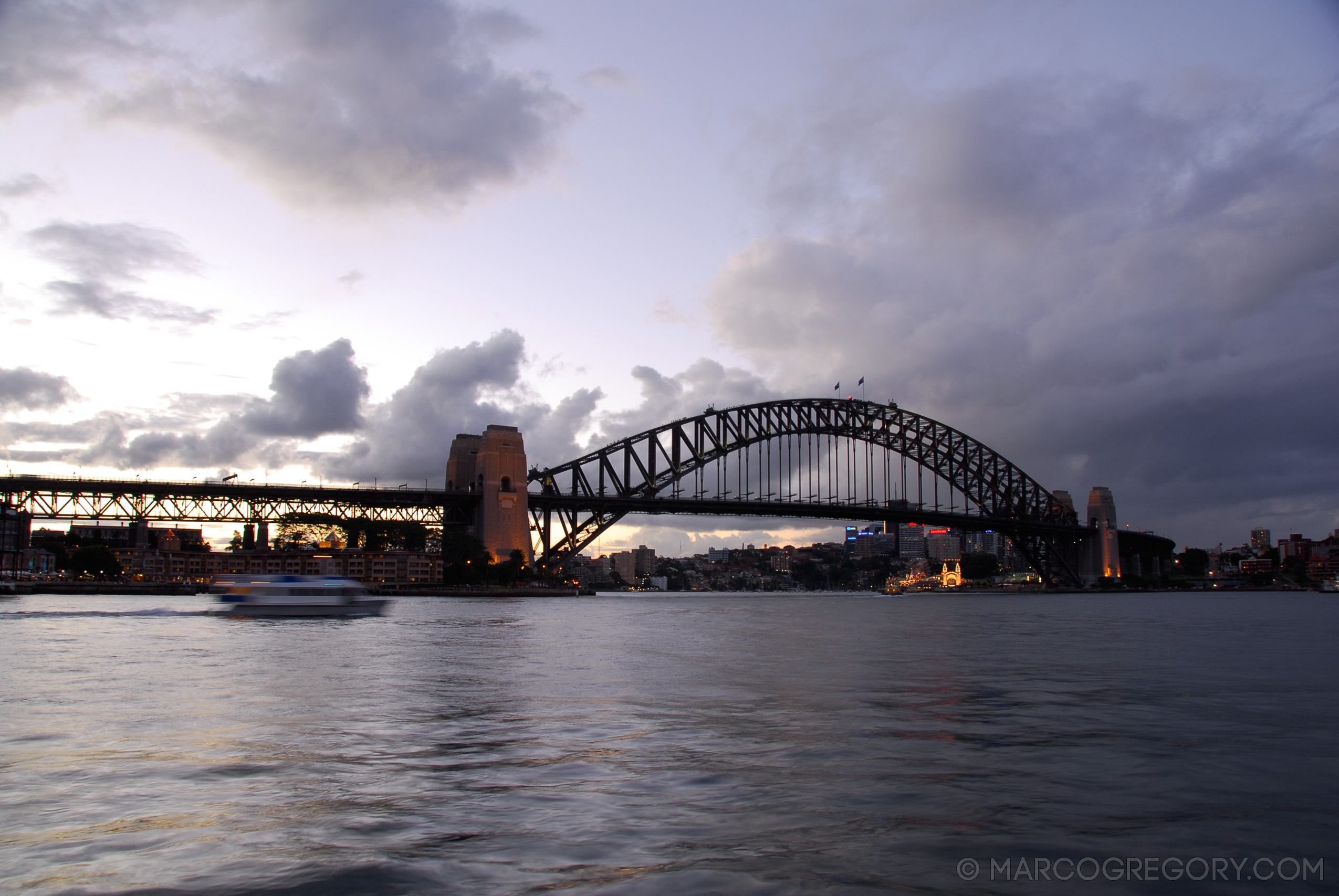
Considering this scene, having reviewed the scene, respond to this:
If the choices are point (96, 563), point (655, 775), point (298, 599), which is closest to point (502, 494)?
point (298, 599)

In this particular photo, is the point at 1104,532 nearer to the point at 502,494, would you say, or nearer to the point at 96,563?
the point at 502,494

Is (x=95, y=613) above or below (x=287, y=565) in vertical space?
below

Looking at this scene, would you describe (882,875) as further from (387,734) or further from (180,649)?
(180,649)

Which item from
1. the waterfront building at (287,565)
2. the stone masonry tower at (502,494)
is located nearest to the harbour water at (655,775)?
the stone masonry tower at (502,494)

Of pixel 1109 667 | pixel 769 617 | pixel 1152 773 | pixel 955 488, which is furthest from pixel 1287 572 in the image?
pixel 1152 773

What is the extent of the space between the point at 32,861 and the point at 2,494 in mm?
92230

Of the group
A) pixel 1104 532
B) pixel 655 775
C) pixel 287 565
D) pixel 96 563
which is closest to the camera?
pixel 655 775

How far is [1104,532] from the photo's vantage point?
11944 cm

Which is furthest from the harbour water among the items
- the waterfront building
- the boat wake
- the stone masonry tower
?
the waterfront building

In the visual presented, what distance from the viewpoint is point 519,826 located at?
8.28 m

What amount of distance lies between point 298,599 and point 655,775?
140ft

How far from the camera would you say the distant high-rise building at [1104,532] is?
4719 inches

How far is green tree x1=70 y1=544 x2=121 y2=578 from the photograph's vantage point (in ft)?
333

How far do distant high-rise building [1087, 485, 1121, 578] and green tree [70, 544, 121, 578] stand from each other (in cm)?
11187
